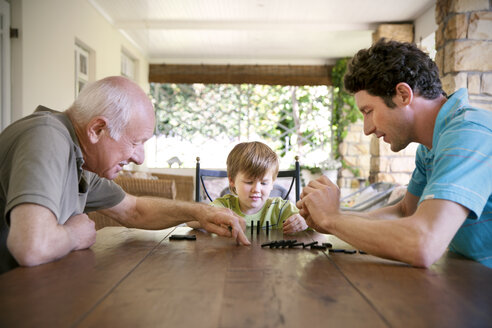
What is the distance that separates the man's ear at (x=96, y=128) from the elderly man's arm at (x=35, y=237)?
0.38 metres

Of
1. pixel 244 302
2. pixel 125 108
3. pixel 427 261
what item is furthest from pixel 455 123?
pixel 125 108

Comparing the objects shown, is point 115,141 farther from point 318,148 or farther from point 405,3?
point 318,148

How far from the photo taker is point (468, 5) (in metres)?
4.24

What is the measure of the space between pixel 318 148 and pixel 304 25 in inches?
140

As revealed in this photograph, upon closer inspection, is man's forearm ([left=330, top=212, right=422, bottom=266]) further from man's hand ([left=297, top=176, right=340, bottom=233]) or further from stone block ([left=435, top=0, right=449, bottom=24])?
stone block ([left=435, top=0, right=449, bottom=24])

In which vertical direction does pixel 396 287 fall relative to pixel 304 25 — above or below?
below

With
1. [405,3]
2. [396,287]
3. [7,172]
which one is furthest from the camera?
[405,3]

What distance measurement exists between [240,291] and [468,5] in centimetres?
445

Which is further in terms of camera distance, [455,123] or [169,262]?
[455,123]

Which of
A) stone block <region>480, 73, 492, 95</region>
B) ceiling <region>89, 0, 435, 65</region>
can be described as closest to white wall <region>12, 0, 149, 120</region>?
ceiling <region>89, 0, 435, 65</region>

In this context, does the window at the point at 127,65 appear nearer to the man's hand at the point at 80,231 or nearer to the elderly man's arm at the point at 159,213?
the elderly man's arm at the point at 159,213

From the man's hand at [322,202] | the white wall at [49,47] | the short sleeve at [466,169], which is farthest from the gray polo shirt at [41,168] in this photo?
the white wall at [49,47]

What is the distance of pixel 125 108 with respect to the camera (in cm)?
143

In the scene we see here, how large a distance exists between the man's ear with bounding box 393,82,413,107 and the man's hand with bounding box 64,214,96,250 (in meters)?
Answer: 1.16
